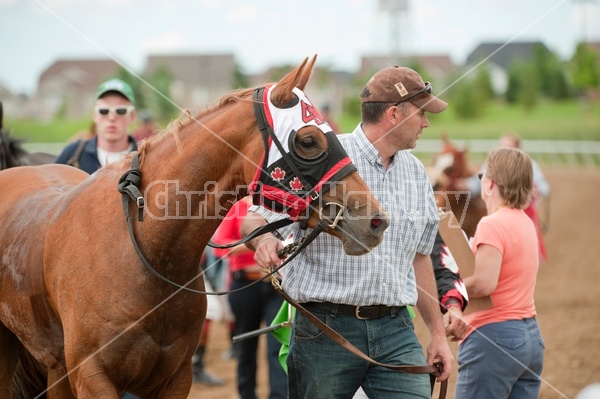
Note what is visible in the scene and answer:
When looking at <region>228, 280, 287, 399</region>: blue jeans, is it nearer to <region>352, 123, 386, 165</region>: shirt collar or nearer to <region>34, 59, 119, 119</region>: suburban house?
<region>352, 123, 386, 165</region>: shirt collar

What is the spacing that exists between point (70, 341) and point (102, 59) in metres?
93.8

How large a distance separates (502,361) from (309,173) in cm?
166

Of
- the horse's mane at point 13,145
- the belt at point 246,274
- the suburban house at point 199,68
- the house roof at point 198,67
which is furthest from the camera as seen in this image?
the house roof at point 198,67

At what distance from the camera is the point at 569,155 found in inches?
1379

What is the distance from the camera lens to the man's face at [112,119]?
5238 mm

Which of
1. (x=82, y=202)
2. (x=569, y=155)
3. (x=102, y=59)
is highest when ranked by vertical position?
(x=102, y=59)

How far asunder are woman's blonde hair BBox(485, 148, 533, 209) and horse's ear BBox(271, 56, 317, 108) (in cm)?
152

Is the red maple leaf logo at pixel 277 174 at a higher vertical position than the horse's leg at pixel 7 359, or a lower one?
higher

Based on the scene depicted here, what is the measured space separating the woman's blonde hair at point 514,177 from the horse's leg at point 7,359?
2841 millimetres

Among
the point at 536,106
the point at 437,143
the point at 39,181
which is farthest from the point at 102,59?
the point at 39,181

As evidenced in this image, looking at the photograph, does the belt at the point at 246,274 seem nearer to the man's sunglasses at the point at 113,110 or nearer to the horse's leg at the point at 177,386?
the man's sunglasses at the point at 113,110

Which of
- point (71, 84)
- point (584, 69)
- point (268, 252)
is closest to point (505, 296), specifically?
point (268, 252)

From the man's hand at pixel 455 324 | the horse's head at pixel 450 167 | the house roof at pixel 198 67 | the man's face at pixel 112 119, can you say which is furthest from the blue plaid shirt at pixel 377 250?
the house roof at pixel 198 67

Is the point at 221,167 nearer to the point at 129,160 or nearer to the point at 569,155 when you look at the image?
the point at 129,160
